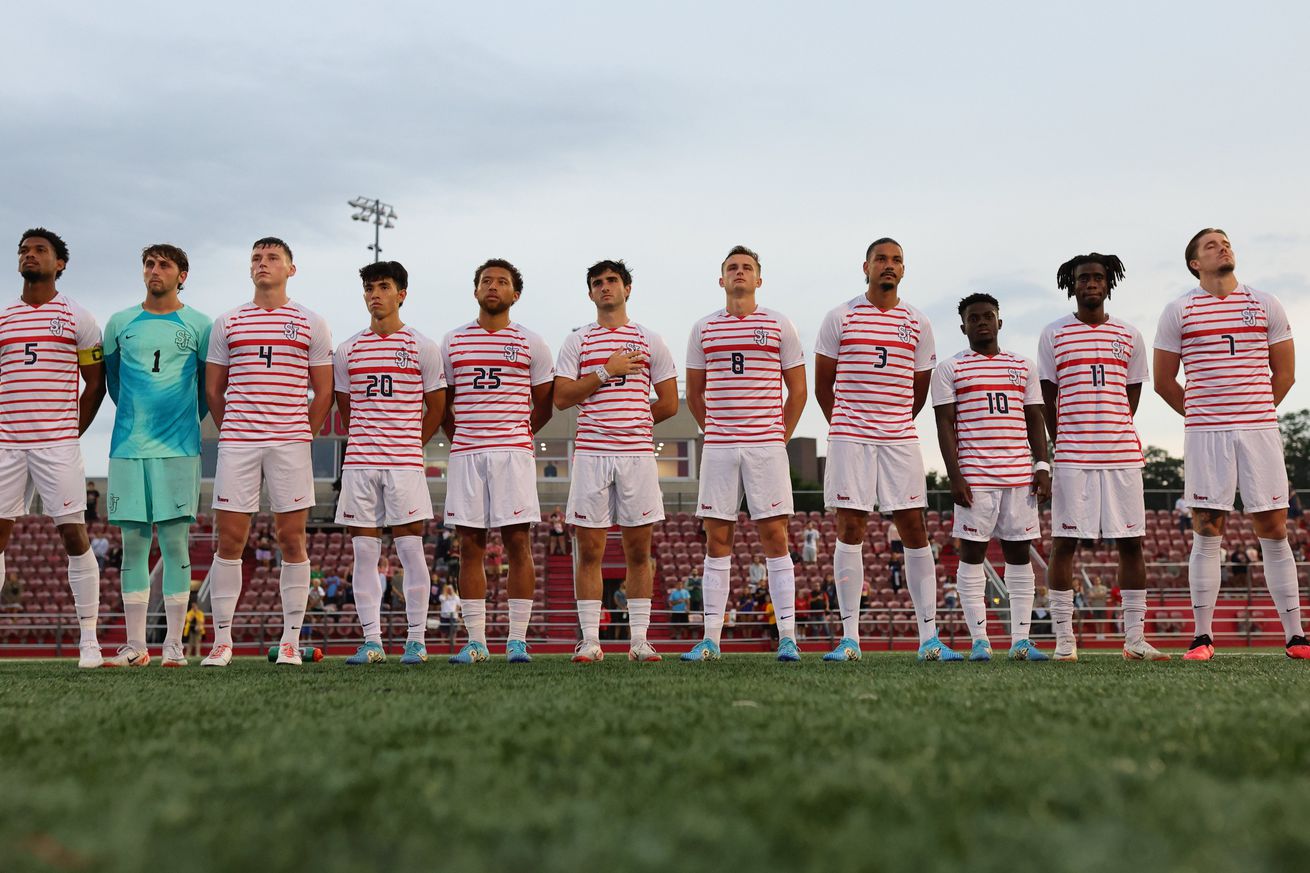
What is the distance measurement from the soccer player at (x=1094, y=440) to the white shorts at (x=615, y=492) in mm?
2474

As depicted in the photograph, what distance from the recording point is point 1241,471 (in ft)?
21.7

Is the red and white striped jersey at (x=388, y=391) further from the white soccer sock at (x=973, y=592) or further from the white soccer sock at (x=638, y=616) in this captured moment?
the white soccer sock at (x=973, y=592)

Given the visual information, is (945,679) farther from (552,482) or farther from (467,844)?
(552,482)

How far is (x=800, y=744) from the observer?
2283 mm

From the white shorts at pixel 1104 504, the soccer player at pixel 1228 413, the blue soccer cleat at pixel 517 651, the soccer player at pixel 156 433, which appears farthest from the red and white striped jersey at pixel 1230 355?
the soccer player at pixel 156 433

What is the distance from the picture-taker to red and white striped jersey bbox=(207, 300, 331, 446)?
6723 millimetres

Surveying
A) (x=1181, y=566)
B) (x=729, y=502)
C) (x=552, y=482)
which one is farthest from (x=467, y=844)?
(x=552, y=482)

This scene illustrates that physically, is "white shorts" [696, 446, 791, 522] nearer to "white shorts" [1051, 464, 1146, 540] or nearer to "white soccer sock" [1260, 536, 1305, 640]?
"white shorts" [1051, 464, 1146, 540]

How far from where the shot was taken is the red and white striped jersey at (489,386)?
688cm

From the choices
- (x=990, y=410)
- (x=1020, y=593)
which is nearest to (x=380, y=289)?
(x=990, y=410)

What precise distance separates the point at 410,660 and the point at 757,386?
2665 millimetres

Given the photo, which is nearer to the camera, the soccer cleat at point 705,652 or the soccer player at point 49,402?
the soccer cleat at point 705,652

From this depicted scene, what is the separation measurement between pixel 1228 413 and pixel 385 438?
16.7 feet

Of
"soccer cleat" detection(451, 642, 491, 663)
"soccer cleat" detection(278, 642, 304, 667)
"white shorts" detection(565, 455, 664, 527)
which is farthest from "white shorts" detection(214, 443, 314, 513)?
"white shorts" detection(565, 455, 664, 527)
